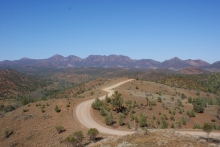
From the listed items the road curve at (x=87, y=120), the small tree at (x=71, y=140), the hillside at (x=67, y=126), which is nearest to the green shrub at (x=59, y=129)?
the hillside at (x=67, y=126)

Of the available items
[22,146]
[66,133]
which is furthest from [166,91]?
[22,146]

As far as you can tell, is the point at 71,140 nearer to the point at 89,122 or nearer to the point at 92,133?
the point at 92,133

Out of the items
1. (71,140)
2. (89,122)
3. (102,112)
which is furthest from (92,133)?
(102,112)

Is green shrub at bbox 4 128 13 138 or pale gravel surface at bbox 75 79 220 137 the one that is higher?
pale gravel surface at bbox 75 79 220 137

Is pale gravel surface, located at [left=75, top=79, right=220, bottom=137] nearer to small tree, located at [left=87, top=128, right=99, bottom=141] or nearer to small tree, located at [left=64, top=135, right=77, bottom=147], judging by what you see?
small tree, located at [left=87, top=128, right=99, bottom=141]

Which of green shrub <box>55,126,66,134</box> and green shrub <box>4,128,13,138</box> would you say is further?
green shrub <box>4,128,13,138</box>

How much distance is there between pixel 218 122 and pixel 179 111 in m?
7.59

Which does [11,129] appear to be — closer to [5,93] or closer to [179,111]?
[179,111]

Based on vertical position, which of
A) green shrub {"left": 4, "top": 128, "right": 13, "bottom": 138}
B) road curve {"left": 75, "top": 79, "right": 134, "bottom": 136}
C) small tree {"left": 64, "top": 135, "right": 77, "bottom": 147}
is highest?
small tree {"left": 64, "top": 135, "right": 77, "bottom": 147}

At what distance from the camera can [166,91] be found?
65.8 m

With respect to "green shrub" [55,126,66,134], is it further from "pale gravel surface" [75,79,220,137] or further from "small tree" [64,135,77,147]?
"small tree" [64,135,77,147]

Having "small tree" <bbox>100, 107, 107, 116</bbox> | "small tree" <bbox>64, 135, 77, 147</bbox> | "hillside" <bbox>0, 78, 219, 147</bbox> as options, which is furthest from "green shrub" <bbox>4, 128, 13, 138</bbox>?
"small tree" <bbox>100, 107, 107, 116</bbox>

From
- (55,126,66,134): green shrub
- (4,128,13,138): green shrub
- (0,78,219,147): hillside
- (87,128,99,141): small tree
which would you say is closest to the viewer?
(0,78,219,147): hillside

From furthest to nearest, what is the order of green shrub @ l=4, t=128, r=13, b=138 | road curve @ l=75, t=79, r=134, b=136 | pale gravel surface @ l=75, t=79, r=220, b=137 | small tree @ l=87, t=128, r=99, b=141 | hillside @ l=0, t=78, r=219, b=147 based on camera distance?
green shrub @ l=4, t=128, r=13, b=138, road curve @ l=75, t=79, r=134, b=136, pale gravel surface @ l=75, t=79, r=220, b=137, small tree @ l=87, t=128, r=99, b=141, hillside @ l=0, t=78, r=219, b=147
